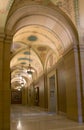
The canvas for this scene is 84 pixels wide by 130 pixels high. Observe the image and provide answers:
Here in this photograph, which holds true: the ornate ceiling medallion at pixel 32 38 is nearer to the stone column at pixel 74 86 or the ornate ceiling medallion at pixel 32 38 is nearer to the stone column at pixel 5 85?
the stone column at pixel 74 86

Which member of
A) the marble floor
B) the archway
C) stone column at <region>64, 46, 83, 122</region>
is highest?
the archway

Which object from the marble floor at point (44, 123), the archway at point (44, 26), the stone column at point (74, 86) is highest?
the archway at point (44, 26)

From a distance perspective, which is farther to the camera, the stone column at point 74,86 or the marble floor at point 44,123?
the stone column at point 74,86

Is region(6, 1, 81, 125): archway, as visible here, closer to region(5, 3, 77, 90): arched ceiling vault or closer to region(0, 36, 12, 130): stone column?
region(5, 3, 77, 90): arched ceiling vault

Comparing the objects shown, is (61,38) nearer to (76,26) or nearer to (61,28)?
(61,28)

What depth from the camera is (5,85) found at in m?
7.51

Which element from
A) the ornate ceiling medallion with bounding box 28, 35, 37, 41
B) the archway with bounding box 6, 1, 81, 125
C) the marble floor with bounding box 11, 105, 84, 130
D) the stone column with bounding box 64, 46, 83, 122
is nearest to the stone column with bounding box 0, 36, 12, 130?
the marble floor with bounding box 11, 105, 84, 130

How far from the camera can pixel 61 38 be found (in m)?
10.8

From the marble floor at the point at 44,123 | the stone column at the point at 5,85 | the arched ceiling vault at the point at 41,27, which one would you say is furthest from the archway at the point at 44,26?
the marble floor at the point at 44,123

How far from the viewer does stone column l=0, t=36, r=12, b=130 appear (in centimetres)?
728

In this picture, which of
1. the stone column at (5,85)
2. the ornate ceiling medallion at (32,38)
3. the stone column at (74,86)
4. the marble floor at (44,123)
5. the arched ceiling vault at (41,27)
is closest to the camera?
the marble floor at (44,123)

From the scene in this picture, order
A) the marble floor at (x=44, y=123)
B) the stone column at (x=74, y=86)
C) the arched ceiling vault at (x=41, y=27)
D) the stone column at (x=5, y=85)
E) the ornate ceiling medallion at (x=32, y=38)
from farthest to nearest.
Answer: the ornate ceiling medallion at (x=32, y=38) < the stone column at (x=74, y=86) < the arched ceiling vault at (x=41, y=27) < the stone column at (x=5, y=85) < the marble floor at (x=44, y=123)

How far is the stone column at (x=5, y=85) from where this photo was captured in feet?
23.9

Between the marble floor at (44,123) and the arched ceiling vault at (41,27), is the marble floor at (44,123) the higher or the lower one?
the lower one
